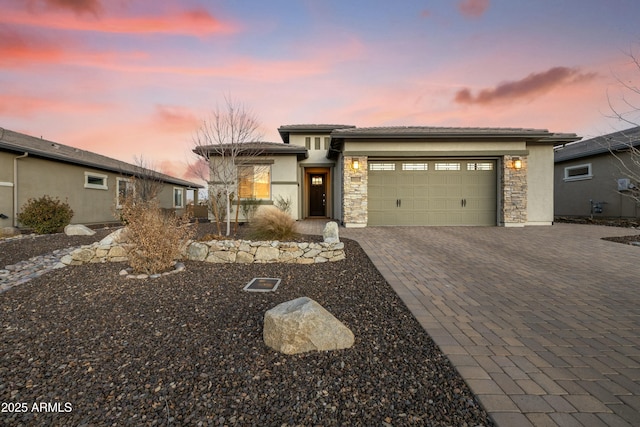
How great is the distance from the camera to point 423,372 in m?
1.89

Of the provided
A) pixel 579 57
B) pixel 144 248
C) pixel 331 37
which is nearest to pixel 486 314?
pixel 144 248

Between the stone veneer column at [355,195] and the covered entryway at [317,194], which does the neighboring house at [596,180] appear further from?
the covered entryway at [317,194]

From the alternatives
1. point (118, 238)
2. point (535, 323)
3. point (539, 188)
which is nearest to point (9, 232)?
point (118, 238)

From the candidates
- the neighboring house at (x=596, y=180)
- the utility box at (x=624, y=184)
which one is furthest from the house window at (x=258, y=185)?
the utility box at (x=624, y=184)

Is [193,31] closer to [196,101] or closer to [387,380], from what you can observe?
[196,101]

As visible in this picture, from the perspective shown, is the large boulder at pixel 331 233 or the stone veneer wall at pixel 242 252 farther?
the large boulder at pixel 331 233

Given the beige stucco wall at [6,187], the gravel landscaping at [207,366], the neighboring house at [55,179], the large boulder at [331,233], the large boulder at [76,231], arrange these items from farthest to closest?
the neighboring house at [55,179] → the beige stucco wall at [6,187] → the large boulder at [76,231] → the large boulder at [331,233] → the gravel landscaping at [207,366]

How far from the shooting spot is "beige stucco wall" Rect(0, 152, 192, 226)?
8.95m

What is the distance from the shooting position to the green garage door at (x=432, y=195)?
34.3ft

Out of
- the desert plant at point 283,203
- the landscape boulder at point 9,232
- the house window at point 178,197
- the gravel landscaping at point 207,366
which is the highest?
the house window at point 178,197

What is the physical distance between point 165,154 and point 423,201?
1361 centimetres

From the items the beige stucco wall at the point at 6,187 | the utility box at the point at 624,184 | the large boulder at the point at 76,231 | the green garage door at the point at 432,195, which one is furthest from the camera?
the utility box at the point at 624,184

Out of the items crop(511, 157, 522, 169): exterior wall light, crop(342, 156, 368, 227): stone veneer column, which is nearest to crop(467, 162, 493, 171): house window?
crop(511, 157, 522, 169): exterior wall light

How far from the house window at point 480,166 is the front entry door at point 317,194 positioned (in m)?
7.00
